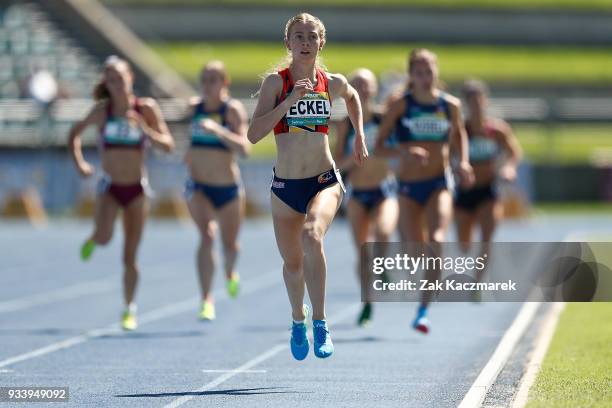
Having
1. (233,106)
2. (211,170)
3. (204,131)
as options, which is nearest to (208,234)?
(211,170)

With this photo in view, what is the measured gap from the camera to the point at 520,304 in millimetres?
16609

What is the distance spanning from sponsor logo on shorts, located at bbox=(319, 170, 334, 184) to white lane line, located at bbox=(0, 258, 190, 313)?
718cm

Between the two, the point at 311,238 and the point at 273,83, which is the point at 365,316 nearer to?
the point at 311,238

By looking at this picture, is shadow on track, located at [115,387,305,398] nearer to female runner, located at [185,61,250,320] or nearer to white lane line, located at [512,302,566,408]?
white lane line, located at [512,302,566,408]

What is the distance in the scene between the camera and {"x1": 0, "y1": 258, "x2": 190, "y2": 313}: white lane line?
1686 cm

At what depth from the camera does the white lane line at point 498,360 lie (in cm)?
880

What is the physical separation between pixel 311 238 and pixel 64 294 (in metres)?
9.69

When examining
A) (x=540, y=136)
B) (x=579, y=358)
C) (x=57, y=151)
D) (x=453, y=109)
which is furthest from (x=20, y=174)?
(x=579, y=358)

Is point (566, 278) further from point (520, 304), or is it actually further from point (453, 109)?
point (453, 109)

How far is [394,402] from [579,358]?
2.52m

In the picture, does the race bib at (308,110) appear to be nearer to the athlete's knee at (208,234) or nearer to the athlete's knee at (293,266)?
the athlete's knee at (293,266)

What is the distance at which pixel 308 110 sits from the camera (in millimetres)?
9641

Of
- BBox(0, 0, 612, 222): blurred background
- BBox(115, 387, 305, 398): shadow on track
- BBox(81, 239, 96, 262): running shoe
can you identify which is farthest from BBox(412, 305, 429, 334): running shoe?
BBox(0, 0, 612, 222): blurred background

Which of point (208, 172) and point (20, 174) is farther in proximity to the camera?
point (20, 174)
